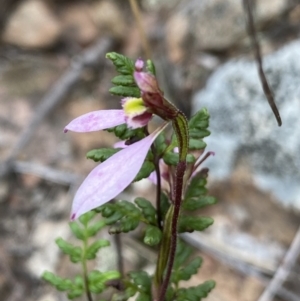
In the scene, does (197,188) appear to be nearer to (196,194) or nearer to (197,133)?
(196,194)

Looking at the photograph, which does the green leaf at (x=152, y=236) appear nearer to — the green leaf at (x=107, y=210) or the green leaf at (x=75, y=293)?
the green leaf at (x=107, y=210)

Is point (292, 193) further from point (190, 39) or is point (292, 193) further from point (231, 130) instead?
point (190, 39)

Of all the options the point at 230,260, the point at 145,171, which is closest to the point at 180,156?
the point at 145,171

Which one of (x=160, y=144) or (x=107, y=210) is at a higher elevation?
(x=160, y=144)

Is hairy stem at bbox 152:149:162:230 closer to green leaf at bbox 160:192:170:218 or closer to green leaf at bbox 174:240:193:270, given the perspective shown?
green leaf at bbox 160:192:170:218

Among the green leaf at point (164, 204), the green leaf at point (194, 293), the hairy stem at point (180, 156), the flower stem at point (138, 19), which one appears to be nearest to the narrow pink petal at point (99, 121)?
the hairy stem at point (180, 156)

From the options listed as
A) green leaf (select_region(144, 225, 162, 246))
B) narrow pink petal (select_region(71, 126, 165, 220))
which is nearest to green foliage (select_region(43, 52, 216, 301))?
green leaf (select_region(144, 225, 162, 246))

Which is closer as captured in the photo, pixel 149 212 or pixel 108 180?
pixel 108 180
